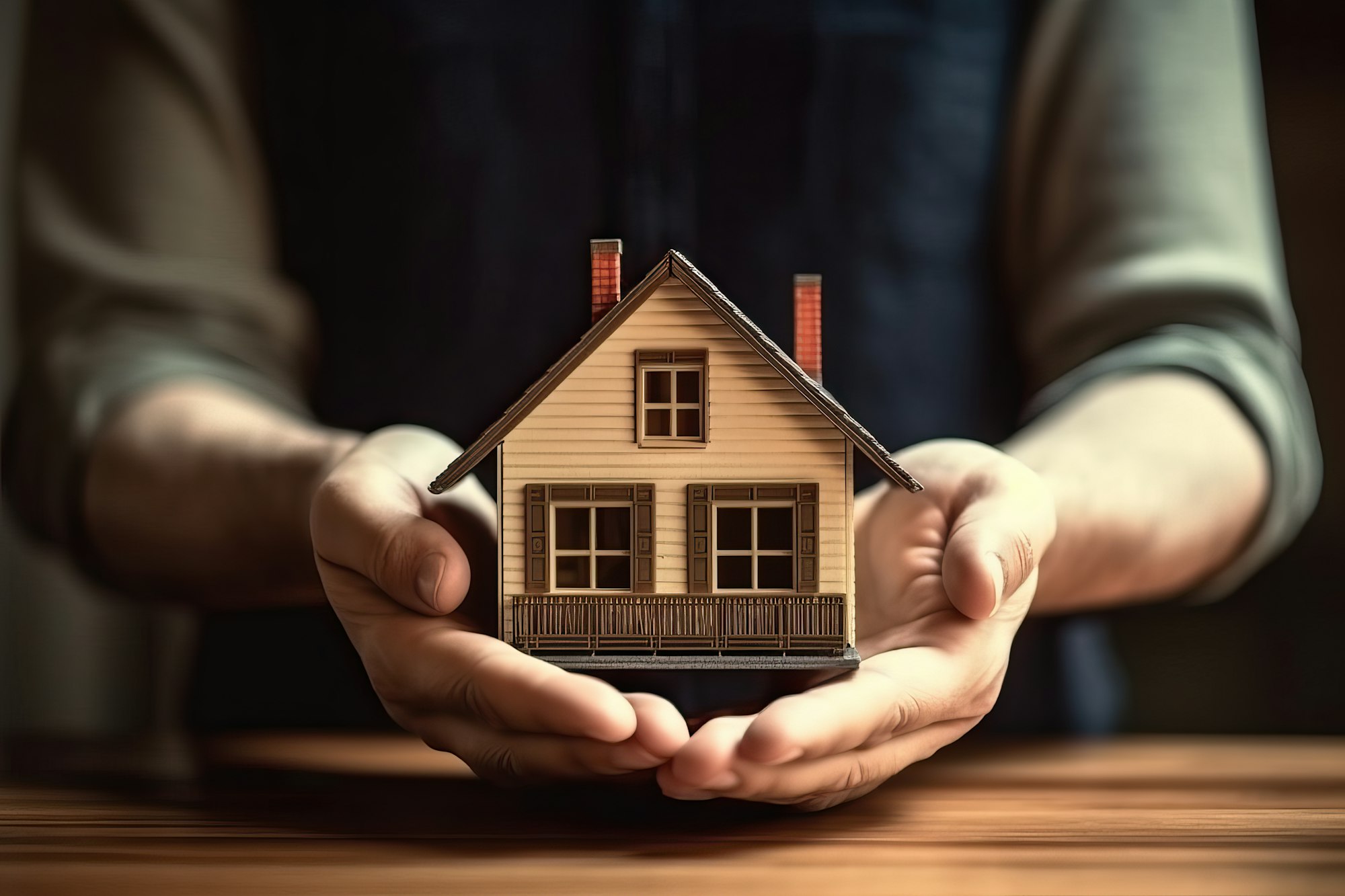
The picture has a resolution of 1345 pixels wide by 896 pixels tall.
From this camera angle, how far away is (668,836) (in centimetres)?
92

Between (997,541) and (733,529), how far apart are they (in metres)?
0.21

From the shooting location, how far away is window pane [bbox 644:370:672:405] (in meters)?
0.95

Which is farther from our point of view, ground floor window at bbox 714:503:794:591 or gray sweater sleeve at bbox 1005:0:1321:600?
gray sweater sleeve at bbox 1005:0:1321:600

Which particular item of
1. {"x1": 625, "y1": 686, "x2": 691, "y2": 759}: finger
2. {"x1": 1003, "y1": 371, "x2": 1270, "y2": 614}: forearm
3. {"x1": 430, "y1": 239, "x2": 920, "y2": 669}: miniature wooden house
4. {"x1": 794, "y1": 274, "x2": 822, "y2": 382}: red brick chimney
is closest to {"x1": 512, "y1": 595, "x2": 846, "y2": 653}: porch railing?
{"x1": 430, "y1": 239, "x2": 920, "y2": 669}: miniature wooden house

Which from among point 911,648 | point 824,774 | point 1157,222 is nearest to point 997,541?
point 911,648

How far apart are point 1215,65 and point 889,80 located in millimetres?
397

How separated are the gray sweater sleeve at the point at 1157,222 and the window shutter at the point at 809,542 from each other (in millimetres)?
609

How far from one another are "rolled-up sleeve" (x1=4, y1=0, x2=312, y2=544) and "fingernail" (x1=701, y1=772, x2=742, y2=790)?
90 cm

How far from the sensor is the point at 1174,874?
861 millimetres

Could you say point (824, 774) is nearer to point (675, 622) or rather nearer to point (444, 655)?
point (675, 622)

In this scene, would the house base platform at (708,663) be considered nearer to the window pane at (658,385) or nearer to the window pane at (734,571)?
the window pane at (734,571)

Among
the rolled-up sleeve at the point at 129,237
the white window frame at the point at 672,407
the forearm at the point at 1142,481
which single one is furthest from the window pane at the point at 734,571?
the rolled-up sleeve at the point at 129,237

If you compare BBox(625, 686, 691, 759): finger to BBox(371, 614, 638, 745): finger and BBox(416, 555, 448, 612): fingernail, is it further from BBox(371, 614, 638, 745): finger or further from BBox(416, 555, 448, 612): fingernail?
BBox(416, 555, 448, 612): fingernail

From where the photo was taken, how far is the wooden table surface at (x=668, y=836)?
0.84 m
